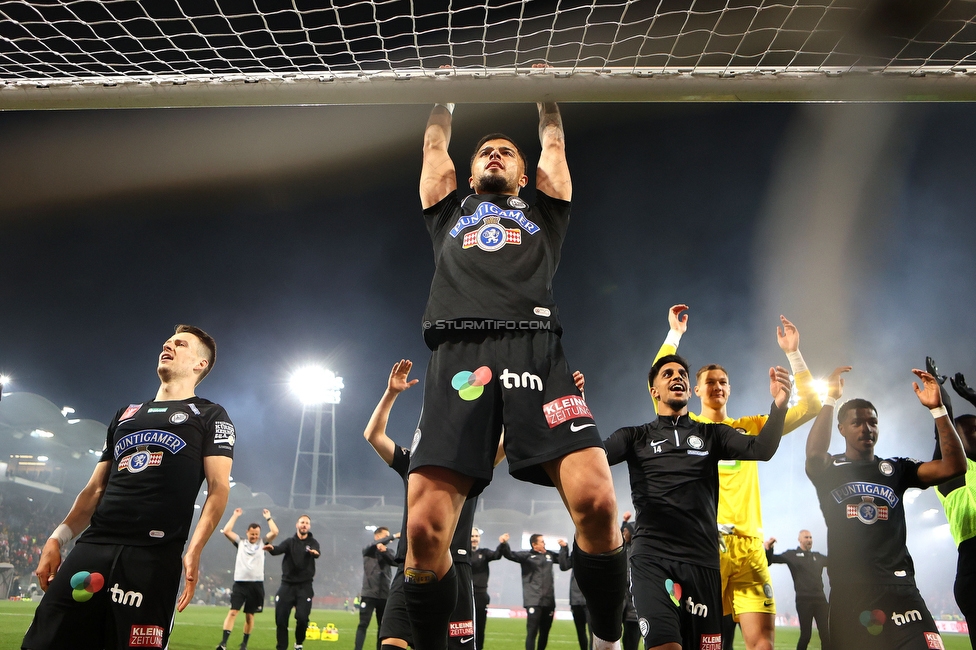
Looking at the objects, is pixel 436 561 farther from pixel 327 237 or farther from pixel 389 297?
pixel 389 297

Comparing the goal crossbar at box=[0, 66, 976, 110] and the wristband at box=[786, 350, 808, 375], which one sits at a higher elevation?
the goal crossbar at box=[0, 66, 976, 110]

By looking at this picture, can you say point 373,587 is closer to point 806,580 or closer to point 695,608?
point 806,580

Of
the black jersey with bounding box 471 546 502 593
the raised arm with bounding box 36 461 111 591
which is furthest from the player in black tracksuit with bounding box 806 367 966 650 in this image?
the black jersey with bounding box 471 546 502 593

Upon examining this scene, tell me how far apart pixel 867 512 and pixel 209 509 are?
15.0 feet

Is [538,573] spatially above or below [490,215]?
below

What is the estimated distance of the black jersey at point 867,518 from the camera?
457cm

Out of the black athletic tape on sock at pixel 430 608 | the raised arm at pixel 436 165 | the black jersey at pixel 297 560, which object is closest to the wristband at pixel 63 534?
the black athletic tape on sock at pixel 430 608

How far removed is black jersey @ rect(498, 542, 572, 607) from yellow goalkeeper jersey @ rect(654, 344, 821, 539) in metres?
7.40

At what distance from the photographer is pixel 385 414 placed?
504 cm

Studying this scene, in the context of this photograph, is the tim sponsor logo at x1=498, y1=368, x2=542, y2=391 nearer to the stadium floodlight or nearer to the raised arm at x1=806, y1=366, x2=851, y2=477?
the raised arm at x1=806, y1=366, x2=851, y2=477

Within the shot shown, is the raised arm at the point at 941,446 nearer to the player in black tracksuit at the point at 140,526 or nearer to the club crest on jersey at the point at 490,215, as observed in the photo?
the club crest on jersey at the point at 490,215

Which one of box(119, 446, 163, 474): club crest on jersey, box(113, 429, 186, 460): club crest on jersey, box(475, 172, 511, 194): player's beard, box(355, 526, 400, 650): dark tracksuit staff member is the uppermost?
box(475, 172, 511, 194): player's beard

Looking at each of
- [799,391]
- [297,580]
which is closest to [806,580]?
[799,391]

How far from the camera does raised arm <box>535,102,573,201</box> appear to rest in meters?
3.51
